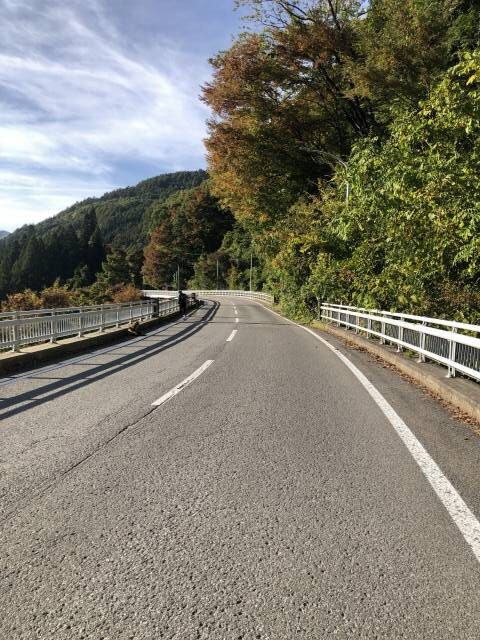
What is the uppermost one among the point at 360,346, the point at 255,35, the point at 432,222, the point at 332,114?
the point at 255,35

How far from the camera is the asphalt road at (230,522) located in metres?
2.43

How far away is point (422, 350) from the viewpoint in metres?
9.78

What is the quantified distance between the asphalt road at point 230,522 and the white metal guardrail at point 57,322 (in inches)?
174

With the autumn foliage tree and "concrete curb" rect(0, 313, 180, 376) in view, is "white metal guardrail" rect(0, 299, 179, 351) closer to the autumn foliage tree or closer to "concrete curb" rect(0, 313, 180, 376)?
"concrete curb" rect(0, 313, 180, 376)

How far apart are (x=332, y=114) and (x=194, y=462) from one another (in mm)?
26161

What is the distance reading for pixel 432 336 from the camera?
9352 mm

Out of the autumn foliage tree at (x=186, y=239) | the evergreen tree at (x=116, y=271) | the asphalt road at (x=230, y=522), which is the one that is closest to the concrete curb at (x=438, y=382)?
the asphalt road at (x=230, y=522)

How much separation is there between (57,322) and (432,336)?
9.56 meters

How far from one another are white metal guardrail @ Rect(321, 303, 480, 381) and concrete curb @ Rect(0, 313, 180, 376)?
26.8ft

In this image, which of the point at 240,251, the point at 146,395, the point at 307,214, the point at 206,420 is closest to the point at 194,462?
the point at 206,420

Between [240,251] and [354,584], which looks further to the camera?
[240,251]

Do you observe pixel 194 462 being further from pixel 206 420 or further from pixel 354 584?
pixel 354 584

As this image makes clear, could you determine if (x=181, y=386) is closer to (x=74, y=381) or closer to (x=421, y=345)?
(x=74, y=381)

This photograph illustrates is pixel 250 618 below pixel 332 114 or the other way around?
below
